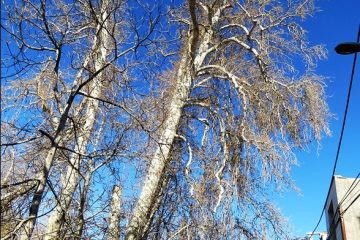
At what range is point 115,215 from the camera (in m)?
7.33

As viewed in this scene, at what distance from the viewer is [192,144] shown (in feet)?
35.7

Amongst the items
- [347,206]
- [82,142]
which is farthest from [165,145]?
[347,206]

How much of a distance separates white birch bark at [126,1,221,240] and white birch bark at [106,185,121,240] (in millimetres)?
474

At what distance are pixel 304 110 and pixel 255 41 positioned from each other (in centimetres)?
221

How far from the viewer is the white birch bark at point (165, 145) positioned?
27.5 ft

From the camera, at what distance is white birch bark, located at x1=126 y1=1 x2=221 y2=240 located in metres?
8.37

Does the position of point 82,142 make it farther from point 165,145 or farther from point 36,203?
point 36,203

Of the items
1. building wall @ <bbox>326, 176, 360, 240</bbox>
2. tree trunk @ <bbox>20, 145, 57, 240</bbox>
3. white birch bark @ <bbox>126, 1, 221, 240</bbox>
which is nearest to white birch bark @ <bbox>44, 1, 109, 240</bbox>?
white birch bark @ <bbox>126, 1, 221, 240</bbox>

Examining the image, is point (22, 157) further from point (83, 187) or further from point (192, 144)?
point (192, 144)

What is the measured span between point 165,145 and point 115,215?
1.38m

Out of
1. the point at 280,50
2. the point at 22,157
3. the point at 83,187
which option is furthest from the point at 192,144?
the point at 22,157

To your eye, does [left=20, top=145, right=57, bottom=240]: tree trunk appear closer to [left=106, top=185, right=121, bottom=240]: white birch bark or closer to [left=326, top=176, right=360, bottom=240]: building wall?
[left=106, top=185, right=121, bottom=240]: white birch bark

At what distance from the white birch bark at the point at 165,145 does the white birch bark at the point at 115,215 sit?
47cm

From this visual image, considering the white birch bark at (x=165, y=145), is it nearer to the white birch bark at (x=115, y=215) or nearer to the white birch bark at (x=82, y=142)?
the white birch bark at (x=115, y=215)
